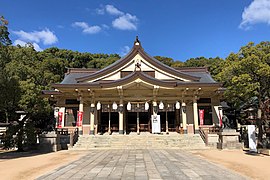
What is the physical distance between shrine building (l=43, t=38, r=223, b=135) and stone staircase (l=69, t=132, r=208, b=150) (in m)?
1.57

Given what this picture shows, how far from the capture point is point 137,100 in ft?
59.6

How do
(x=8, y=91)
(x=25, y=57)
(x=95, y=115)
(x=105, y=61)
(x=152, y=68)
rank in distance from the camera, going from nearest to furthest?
(x=8, y=91) < (x=95, y=115) < (x=152, y=68) < (x=25, y=57) < (x=105, y=61)

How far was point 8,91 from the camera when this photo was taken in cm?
1114

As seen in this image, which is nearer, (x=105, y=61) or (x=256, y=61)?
(x=256, y=61)

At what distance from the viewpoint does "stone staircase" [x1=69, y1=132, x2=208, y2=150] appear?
567 inches

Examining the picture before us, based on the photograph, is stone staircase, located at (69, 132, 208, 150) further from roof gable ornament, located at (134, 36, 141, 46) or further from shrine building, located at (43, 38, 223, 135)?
roof gable ornament, located at (134, 36, 141, 46)

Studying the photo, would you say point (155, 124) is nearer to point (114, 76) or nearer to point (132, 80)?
point (132, 80)

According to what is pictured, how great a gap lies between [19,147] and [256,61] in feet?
50.4

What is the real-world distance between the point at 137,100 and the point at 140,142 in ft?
Result: 14.1

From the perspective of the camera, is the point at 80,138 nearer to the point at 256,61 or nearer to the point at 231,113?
the point at 256,61

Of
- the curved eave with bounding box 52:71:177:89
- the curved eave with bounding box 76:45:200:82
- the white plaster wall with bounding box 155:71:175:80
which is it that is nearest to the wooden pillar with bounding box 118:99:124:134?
the curved eave with bounding box 52:71:177:89

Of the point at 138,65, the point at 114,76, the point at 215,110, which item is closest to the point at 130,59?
the point at 138,65

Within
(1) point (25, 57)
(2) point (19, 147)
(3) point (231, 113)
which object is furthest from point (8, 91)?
(3) point (231, 113)

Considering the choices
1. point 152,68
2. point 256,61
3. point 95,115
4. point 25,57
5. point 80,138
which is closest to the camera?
point 256,61
